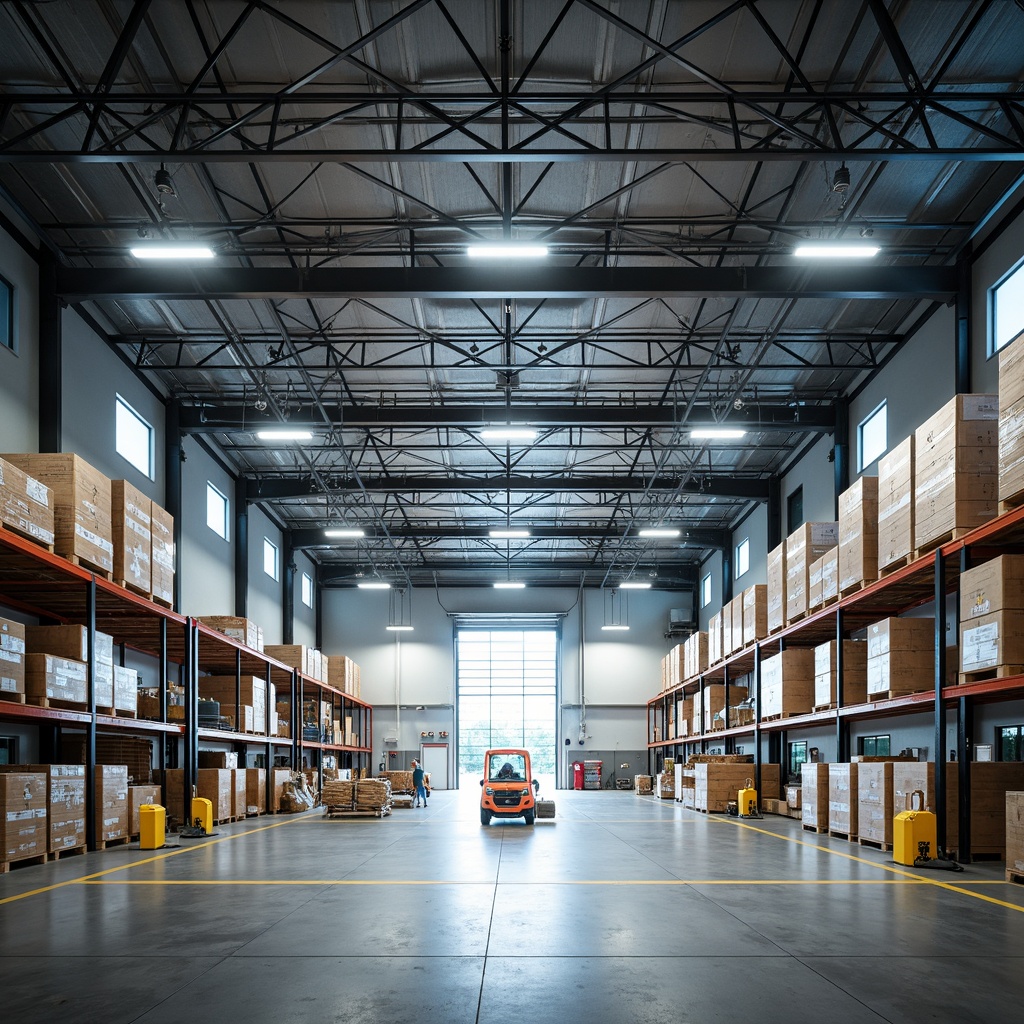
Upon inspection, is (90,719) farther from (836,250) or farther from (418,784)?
(418,784)

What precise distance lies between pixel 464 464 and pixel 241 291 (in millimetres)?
15002

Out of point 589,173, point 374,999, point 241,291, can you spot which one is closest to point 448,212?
point 589,173

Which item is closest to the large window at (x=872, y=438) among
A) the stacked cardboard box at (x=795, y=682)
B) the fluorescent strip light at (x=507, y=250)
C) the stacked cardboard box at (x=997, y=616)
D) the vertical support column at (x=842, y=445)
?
the vertical support column at (x=842, y=445)

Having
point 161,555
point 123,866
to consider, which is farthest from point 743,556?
point 123,866

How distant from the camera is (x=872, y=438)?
912 inches

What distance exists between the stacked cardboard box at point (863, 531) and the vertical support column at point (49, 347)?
1319cm

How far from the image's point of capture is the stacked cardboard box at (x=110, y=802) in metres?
16.4

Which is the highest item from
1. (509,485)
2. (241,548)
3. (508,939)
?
(509,485)

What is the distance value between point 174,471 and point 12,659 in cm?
1182

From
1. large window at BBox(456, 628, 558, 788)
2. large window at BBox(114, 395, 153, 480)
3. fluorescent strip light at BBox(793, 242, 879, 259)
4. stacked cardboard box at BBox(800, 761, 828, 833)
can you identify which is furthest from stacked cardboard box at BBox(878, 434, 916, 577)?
large window at BBox(456, 628, 558, 788)

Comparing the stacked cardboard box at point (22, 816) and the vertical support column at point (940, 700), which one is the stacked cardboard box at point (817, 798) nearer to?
the vertical support column at point (940, 700)

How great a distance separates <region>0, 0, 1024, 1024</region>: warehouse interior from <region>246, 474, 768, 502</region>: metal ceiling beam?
68 cm

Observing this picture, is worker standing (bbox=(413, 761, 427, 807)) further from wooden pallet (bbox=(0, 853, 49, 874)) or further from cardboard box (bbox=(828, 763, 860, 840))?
wooden pallet (bbox=(0, 853, 49, 874))

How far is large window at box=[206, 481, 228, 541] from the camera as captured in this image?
2883cm
